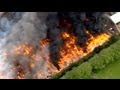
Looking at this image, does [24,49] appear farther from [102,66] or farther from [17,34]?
[102,66]

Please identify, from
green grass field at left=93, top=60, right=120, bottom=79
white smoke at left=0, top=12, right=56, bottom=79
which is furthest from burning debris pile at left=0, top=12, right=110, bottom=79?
green grass field at left=93, top=60, right=120, bottom=79

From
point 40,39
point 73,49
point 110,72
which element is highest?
point 40,39

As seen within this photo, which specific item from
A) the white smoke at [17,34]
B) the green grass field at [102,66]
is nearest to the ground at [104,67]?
the green grass field at [102,66]

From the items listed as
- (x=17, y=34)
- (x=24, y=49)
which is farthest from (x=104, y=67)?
(x=17, y=34)

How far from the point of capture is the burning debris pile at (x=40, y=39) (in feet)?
31.4

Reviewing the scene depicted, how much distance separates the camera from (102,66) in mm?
9547

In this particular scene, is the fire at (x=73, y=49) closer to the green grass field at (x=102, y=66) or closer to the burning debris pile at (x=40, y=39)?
the burning debris pile at (x=40, y=39)

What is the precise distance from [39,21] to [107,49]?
937 mm

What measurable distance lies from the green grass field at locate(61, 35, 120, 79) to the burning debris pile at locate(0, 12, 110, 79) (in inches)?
8.3

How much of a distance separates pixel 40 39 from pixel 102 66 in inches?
34.0

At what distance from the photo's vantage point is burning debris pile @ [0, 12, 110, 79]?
9.59m

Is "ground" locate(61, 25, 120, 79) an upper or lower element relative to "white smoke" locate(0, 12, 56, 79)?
lower

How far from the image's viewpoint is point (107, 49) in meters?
9.60

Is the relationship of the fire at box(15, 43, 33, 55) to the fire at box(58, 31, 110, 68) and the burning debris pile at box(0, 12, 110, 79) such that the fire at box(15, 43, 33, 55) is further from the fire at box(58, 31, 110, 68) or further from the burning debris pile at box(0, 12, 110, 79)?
the fire at box(58, 31, 110, 68)
